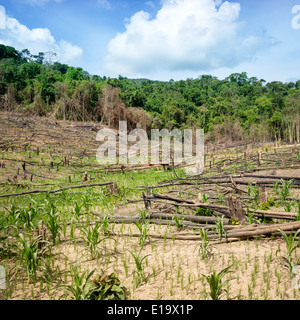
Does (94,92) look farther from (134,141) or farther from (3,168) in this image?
(3,168)

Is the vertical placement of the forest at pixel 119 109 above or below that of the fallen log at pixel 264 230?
above

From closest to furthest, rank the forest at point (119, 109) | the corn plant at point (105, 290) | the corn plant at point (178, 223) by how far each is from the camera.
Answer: the corn plant at point (105, 290), the corn plant at point (178, 223), the forest at point (119, 109)

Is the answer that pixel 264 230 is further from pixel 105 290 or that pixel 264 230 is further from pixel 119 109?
pixel 119 109

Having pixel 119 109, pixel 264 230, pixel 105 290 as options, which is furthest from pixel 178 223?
pixel 119 109

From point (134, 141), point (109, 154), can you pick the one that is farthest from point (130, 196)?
point (134, 141)

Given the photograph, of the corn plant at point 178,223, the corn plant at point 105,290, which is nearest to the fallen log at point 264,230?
the corn plant at point 178,223

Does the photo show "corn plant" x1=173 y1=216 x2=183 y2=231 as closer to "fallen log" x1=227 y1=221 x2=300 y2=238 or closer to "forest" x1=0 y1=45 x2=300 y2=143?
"fallen log" x1=227 y1=221 x2=300 y2=238

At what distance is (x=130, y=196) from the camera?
8078 mm

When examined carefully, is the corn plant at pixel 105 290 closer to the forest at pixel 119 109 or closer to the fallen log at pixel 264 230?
the fallen log at pixel 264 230

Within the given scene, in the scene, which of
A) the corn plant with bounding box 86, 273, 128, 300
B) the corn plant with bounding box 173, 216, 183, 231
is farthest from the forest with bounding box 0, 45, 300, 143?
the corn plant with bounding box 86, 273, 128, 300

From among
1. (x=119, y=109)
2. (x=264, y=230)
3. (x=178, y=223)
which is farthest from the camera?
(x=119, y=109)

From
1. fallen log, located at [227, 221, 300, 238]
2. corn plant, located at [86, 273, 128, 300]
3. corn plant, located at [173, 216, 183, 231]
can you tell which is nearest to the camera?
corn plant, located at [86, 273, 128, 300]

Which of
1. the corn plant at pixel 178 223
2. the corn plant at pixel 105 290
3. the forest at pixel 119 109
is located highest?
the forest at pixel 119 109
